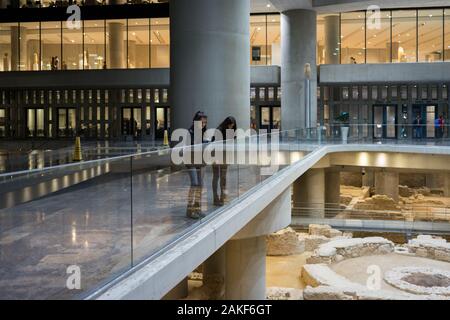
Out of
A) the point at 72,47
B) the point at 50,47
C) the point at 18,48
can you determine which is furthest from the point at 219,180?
the point at 18,48

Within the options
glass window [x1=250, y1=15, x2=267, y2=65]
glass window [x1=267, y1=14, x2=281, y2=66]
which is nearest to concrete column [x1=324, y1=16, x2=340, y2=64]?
glass window [x1=267, y1=14, x2=281, y2=66]

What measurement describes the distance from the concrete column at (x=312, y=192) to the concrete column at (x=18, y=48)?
82.3 feet

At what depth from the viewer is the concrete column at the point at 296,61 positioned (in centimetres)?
3847

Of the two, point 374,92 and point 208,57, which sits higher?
point 374,92

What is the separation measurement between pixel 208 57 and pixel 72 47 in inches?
1160

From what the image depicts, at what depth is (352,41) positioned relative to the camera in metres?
45.6

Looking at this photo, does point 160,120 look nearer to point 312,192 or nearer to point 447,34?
point 312,192

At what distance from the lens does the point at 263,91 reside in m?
46.0

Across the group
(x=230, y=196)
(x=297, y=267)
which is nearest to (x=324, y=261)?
(x=297, y=267)

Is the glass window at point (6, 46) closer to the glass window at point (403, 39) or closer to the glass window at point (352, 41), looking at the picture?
the glass window at point (352, 41)

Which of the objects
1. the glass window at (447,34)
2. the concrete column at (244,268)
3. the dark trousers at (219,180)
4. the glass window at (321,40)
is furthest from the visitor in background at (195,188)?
the glass window at (447,34)
